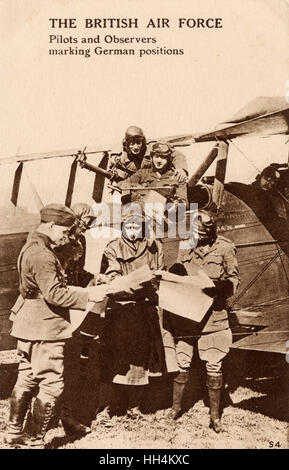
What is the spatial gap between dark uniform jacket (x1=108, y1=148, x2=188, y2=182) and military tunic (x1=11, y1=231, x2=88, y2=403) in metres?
1.69

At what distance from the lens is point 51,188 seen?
622 cm

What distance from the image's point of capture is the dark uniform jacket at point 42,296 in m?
4.07

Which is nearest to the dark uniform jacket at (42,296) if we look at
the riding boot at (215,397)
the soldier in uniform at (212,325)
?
the soldier in uniform at (212,325)

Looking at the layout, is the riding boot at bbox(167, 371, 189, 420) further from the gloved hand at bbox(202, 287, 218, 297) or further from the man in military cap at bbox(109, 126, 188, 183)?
the man in military cap at bbox(109, 126, 188, 183)

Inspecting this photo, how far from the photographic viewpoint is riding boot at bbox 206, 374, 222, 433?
15.4ft

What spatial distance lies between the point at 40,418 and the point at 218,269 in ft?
7.33

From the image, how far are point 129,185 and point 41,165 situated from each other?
1.43 meters

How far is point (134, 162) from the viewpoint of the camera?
557 centimetres

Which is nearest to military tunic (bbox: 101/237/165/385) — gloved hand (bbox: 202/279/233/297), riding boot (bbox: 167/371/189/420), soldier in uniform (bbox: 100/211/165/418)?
soldier in uniform (bbox: 100/211/165/418)

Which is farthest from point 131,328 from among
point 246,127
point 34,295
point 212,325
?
point 246,127

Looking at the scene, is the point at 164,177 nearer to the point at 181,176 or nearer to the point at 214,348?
the point at 181,176

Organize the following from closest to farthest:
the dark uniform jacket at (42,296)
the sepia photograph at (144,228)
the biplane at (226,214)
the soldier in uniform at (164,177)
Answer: the dark uniform jacket at (42,296), the sepia photograph at (144,228), the soldier in uniform at (164,177), the biplane at (226,214)

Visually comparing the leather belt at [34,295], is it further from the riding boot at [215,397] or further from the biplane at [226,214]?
the riding boot at [215,397]

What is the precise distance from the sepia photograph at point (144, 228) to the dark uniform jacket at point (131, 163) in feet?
A: 0.06
